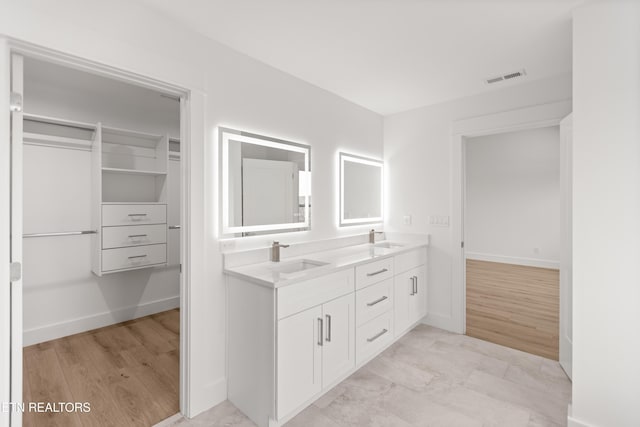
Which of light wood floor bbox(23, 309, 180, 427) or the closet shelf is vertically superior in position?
the closet shelf

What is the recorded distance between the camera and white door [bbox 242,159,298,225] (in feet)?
7.80

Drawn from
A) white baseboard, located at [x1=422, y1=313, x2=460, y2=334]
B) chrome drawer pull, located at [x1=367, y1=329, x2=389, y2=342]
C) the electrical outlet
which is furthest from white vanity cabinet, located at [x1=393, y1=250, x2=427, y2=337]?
the electrical outlet

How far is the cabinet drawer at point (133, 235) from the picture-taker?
312 cm

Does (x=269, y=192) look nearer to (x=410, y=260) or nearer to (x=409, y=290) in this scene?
(x=410, y=260)

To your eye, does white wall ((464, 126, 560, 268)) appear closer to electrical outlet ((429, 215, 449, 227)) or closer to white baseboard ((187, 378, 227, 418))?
electrical outlet ((429, 215, 449, 227))

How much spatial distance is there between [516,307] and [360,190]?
2.52 metres

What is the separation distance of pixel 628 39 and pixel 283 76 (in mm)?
2172

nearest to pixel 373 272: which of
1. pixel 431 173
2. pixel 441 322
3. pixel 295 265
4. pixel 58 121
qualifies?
pixel 295 265

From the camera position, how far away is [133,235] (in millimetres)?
3312

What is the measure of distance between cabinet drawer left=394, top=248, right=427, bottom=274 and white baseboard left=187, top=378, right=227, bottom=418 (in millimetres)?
1711

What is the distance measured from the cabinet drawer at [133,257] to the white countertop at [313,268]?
1.73 m

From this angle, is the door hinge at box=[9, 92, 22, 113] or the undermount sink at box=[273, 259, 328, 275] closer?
the door hinge at box=[9, 92, 22, 113]

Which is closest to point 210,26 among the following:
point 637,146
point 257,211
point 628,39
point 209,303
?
point 257,211

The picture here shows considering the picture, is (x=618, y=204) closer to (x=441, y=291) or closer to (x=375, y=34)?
(x=375, y=34)
